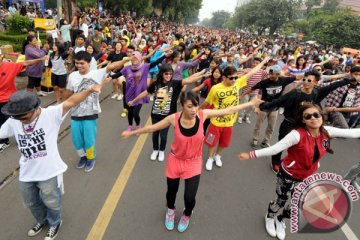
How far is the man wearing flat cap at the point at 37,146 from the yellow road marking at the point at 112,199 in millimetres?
569

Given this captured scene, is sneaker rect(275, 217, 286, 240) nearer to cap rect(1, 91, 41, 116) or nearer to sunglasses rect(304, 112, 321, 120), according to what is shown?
sunglasses rect(304, 112, 321, 120)

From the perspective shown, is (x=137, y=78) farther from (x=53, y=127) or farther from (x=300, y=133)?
(x=300, y=133)

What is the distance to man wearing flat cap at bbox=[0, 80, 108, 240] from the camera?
2.53 m

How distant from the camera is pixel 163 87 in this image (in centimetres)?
453

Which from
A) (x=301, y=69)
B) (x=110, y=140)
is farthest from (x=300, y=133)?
(x=301, y=69)

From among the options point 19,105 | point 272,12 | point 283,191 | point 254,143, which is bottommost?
point 254,143

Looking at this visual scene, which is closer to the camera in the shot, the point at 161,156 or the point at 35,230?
the point at 35,230

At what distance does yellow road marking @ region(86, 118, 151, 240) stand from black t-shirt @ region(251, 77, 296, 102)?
2.66 m

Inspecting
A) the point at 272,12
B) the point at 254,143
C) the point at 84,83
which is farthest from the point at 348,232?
the point at 272,12

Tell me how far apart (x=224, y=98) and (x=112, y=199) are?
7.55ft

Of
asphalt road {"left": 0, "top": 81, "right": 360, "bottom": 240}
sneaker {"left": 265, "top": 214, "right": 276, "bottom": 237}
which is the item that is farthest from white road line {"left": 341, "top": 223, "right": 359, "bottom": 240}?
sneaker {"left": 265, "top": 214, "right": 276, "bottom": 237}

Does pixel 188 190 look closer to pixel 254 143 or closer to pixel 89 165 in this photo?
pixel 89 165

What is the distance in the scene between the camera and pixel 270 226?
3.52 meters

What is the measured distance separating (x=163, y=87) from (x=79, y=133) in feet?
4.97
